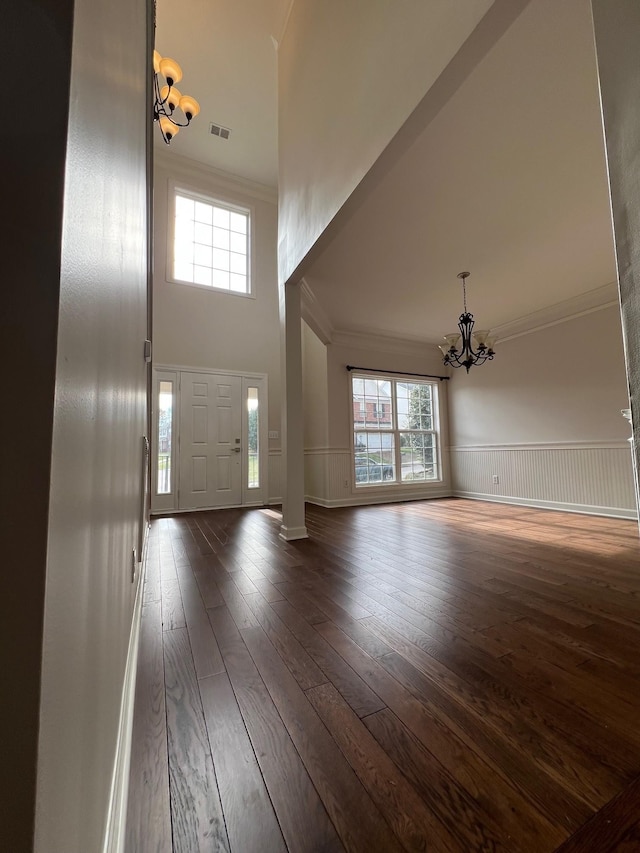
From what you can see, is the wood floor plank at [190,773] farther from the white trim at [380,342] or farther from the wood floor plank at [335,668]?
the white trim at [380,342]

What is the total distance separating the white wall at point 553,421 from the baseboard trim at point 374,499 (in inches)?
17.7

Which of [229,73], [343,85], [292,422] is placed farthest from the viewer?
[229,73]

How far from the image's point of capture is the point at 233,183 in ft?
18.9

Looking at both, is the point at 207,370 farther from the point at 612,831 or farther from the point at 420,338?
the point at 612,831

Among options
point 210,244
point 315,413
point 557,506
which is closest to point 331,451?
point 315,413

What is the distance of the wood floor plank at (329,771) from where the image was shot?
733mm

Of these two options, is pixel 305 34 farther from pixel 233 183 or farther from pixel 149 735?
pixel 149 735

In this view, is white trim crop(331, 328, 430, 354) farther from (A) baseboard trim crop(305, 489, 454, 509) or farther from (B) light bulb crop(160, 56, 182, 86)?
(B) light bulb crop(160, 56, 182, 86)

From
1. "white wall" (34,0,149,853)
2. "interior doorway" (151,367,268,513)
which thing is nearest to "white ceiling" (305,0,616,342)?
"interior doorway" (151,367,268,513)

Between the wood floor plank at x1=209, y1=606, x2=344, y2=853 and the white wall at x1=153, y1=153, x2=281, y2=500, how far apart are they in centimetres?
435

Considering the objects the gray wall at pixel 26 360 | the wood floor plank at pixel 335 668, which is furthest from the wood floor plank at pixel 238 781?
the gray wall at pixel 26 360

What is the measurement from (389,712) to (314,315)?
4.32m

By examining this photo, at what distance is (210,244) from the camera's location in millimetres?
5613

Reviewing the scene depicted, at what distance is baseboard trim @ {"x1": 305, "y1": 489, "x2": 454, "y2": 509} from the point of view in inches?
211
